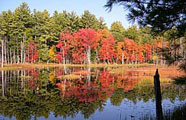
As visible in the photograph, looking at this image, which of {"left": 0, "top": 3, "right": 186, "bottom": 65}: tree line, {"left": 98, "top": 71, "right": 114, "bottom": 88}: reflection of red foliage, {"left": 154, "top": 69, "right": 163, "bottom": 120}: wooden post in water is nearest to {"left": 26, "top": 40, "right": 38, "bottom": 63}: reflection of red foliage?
{"left": 0, "top": 3, "right": 186, "bottom": 65}: tree line

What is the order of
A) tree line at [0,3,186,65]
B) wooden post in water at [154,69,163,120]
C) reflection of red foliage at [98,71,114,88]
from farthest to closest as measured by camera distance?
tree line at [0,3,186,65] → reflection of red foliage at [98,71,114,88] → wooden post in water at [154,69,163,120]

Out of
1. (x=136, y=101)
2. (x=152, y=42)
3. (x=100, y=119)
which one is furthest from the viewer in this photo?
(x=152, y=42)

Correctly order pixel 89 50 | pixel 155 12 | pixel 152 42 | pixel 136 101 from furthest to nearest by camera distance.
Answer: pixel 152 42 < pixel 89 50 < pixel 136 101 < pixel 155 12

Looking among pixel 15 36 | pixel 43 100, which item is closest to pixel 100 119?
pixel 43 100

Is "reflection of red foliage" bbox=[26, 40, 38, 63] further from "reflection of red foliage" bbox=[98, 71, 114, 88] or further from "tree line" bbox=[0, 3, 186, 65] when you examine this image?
"reflection of red foliage" bbox=[98, 71, 114, 88]

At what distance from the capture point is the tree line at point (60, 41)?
219 feet

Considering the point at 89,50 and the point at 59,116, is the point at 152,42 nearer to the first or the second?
the point at 89,50

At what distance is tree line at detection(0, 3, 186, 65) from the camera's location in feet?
219

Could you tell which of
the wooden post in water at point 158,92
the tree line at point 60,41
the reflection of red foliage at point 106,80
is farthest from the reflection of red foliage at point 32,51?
the wooden post in water at point 158,92

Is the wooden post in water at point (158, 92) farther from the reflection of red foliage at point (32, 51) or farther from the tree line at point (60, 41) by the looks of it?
the reflection of red foliage at point (32, 51)

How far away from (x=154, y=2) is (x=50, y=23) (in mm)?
67517

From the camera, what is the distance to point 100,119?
42.8 feet

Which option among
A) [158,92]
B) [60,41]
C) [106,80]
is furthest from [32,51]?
[158,92]

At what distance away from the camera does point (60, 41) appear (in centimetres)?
6862
